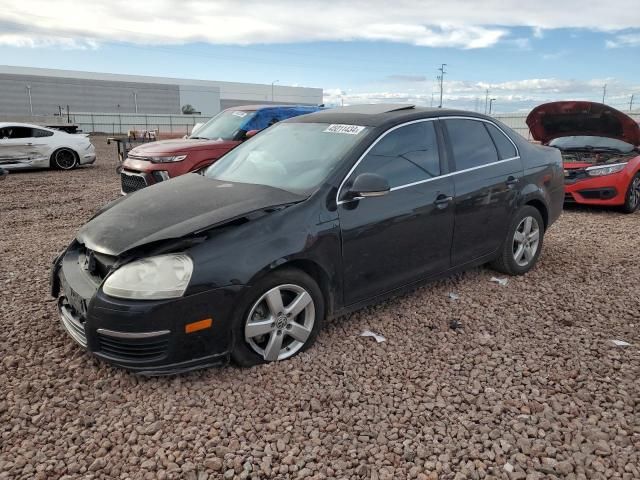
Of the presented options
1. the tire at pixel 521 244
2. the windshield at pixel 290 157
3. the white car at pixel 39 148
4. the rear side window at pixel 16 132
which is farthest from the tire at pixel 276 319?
the rear side window at pixel 16 132

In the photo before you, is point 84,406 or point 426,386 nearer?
point 84,406

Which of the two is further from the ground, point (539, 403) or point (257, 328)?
point (257, 328)

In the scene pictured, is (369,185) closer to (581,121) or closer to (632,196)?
(581,121)

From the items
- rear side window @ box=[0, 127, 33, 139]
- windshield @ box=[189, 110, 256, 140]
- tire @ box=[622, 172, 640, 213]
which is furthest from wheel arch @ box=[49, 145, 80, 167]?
tire @ box=[622, 172, 640, 213]

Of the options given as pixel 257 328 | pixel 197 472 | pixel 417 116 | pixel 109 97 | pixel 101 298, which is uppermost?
pixel 109 97

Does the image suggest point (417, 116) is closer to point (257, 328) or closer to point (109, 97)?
point (257, 328)

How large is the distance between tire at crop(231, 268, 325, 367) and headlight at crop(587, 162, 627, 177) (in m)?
6.49

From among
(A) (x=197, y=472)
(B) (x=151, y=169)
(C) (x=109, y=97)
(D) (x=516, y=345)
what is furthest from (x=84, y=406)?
(C) (x=109, y=97)

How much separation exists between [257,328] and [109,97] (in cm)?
9839

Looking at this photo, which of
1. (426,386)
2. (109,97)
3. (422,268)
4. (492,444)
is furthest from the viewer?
(109,97)

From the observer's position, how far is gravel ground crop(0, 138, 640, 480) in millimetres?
2396

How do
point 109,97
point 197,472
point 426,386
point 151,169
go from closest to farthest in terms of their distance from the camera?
point 197,472
point 426,386
point 151,169
point 109,97

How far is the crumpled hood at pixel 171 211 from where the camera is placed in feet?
9.75

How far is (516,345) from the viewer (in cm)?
353
